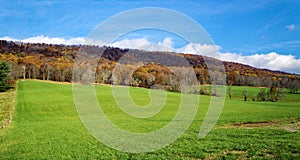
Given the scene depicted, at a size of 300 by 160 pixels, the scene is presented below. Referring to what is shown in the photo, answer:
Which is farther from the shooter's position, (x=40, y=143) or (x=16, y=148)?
(x=40, y=143)

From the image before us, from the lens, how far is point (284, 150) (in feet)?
52.9

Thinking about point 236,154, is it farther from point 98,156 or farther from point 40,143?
point 40,143

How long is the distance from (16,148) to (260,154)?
679 inches

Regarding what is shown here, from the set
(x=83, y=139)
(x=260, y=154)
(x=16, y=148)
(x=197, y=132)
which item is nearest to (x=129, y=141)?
(x=83, y=139)

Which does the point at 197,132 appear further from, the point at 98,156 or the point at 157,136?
the point at 98,156

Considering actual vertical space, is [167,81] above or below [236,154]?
above

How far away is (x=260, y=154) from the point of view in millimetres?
15523

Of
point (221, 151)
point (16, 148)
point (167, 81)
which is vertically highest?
point (167, 81)

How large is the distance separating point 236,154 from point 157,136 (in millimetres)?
8646

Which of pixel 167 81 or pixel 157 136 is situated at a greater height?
pixel 167 81

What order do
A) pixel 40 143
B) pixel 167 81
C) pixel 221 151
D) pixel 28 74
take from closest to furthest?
pixel 221 151
pixel 40 143
pixel 167 81
pixel 28 74

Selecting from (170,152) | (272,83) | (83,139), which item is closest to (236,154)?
(170,152)

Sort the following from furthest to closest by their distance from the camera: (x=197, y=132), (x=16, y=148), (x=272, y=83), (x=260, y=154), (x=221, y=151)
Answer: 1. (x=272, y=83)
2. (x=197, y=132)
3. (x=16, y=148)
4. (x=221, y=151)
5. (x=260, y=154)

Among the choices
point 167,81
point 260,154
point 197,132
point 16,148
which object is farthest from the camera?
point 167,81
